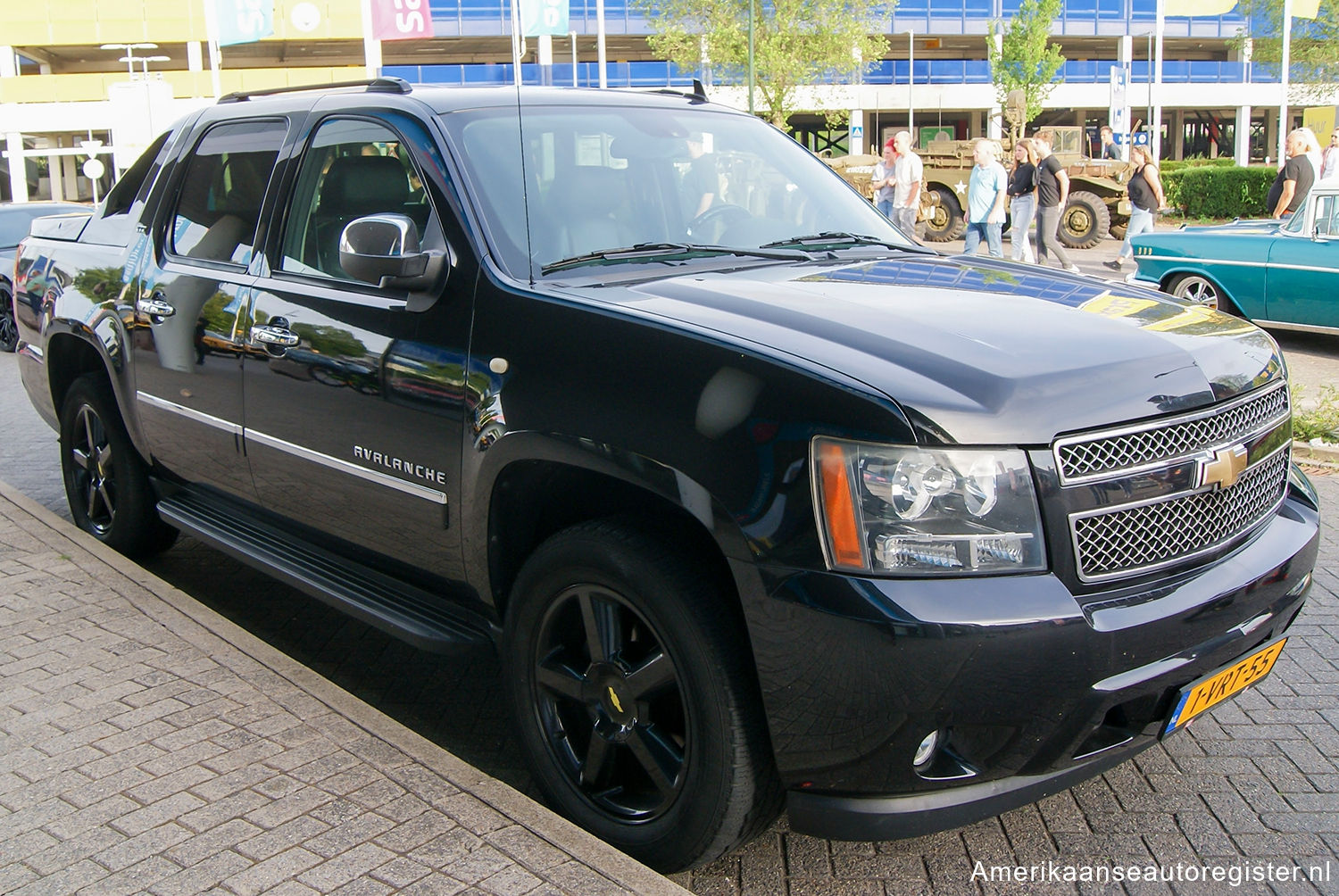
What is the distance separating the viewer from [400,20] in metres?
20.2

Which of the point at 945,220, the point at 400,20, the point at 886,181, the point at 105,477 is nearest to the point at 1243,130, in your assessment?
the point at 945,220

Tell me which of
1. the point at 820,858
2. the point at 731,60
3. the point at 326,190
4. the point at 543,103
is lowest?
the point at 820,858

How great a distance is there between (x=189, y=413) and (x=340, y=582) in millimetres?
1067

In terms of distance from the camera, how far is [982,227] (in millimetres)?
15523

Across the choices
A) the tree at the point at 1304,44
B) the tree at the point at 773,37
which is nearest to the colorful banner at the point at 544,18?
the tree at the point at 773,37

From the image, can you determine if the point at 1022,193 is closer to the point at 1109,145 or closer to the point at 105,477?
the point at 1109,145

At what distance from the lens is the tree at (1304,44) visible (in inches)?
1501

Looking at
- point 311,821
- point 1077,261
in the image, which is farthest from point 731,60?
point 311,821

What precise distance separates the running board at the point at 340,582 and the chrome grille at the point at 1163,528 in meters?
1.60

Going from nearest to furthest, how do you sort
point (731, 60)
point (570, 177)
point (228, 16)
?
point (570, 177), point (228, 16), point (731, 60)

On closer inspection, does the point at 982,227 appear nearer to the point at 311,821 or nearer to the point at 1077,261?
the point at 1077,261

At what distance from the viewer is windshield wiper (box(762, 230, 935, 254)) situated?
3840 mm

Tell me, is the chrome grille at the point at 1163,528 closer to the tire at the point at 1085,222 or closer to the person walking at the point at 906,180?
the person walking at the point at 906,180

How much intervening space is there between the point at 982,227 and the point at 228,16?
18655 mm
